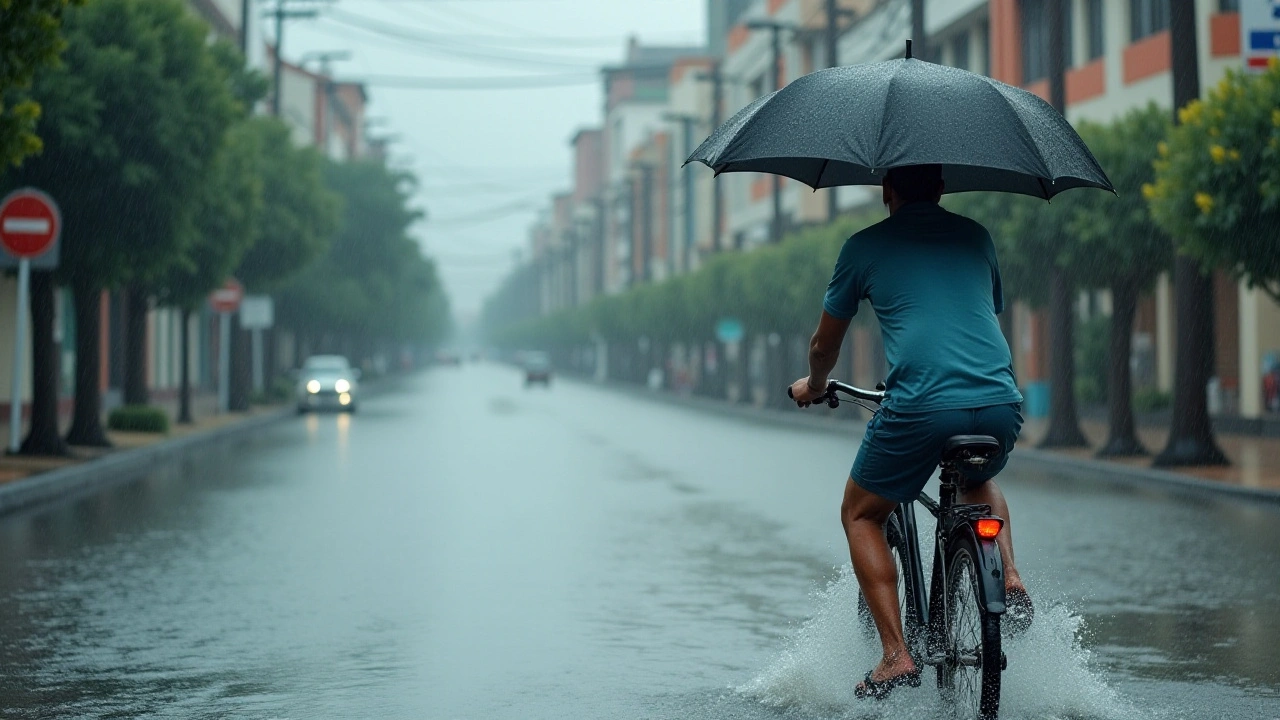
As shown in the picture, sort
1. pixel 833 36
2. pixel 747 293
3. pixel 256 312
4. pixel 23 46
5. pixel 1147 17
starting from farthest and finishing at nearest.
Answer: pixel 747 293 → pixel 256 312 → pixel 833 36 → pixel 1147 17 → pixel 23 46

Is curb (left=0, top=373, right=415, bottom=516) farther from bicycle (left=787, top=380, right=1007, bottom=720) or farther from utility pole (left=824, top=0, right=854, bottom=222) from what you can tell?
utility pole (left=824, top=0, right=854, bottom=222)

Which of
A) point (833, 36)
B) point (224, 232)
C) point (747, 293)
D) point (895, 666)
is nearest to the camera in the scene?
point (895, 666)

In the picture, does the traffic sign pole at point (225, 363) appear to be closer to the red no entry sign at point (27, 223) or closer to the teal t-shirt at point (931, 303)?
the red no entry sign at point (27, 223)

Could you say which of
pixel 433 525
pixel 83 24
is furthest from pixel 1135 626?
pixel 83 24

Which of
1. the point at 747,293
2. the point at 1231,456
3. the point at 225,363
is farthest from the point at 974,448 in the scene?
the point at 747,293

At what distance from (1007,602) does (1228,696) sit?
5.71 ft

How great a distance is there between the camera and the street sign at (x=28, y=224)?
20250 millimetres


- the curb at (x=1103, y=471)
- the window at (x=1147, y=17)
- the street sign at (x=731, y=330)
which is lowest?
the curb at (x=1103, y=471)

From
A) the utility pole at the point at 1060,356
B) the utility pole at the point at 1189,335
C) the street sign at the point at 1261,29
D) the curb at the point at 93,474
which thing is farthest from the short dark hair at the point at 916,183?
the utility pole at the point at 1060,356

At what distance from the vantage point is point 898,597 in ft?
20.2

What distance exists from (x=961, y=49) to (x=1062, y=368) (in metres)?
22.2

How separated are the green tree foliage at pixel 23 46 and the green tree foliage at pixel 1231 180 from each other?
10.7 m

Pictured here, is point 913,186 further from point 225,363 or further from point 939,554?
point 225,363

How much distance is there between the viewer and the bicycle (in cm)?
560
